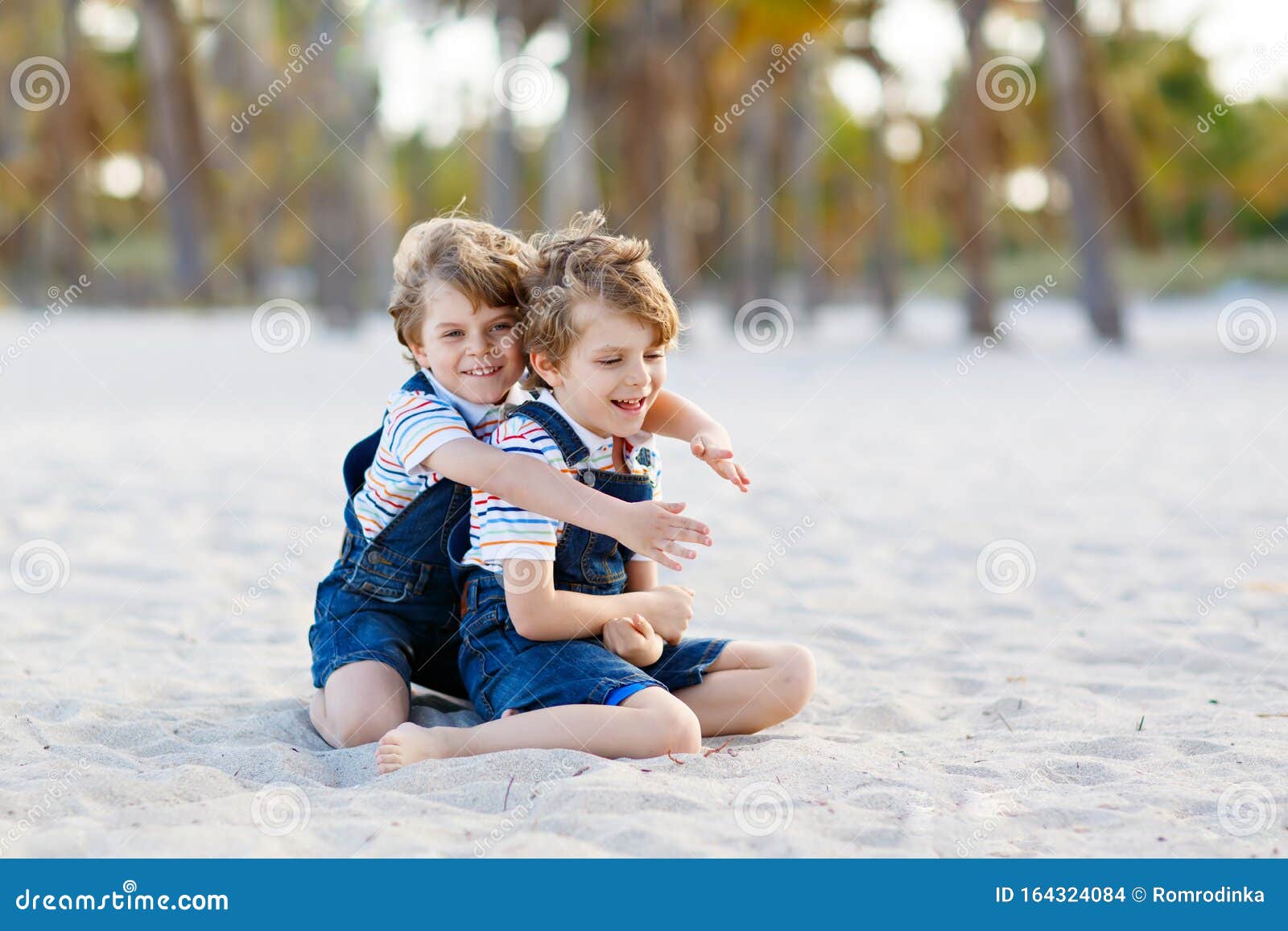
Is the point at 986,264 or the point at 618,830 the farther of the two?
the point at 986,264

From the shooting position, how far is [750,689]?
3.22m

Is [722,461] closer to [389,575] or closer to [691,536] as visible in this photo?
[691,536]

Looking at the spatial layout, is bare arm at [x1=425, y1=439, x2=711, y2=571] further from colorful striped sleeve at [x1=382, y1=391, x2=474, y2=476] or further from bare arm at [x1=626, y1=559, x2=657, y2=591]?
bare arm at [x1=626, y1=559, x2=657, y2=591]

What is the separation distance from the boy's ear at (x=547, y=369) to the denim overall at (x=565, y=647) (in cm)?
6

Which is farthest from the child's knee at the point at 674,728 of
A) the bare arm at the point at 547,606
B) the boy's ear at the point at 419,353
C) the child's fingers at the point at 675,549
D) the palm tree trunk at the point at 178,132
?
the palm tree trunk at the point at 178,132

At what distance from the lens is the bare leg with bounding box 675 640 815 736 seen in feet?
10.6

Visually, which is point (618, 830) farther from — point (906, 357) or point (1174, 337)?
point (1174, 337)

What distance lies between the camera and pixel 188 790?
2691mm

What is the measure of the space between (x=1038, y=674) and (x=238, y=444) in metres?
5.60

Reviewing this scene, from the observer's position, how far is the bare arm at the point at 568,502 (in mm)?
2770

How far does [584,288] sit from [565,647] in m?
0.83

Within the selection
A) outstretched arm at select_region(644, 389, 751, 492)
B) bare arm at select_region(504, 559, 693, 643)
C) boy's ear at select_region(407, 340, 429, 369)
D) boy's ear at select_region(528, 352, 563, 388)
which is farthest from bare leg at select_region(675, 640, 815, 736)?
boy's ear at select_region(407, 340, 429, 369)
